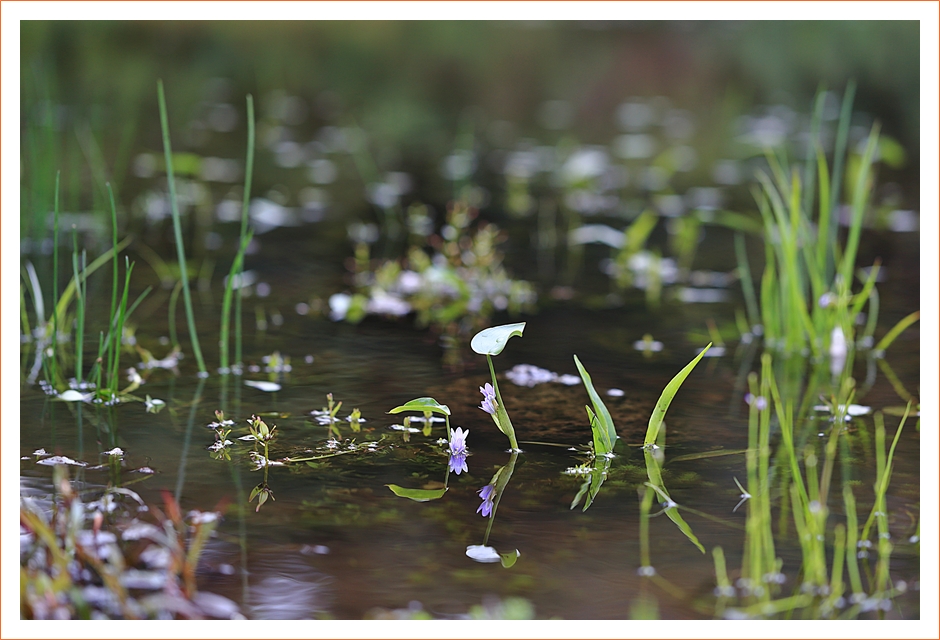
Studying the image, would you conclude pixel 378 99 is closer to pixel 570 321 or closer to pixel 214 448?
pixel 570 321

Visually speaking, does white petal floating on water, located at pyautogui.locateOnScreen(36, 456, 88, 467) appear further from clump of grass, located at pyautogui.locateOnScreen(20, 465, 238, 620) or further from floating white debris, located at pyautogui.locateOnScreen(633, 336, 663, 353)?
floating white debris, located at pyautogui.locateOnScreen(633, 336, 663, 353)

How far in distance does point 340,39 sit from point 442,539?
33.5 feet

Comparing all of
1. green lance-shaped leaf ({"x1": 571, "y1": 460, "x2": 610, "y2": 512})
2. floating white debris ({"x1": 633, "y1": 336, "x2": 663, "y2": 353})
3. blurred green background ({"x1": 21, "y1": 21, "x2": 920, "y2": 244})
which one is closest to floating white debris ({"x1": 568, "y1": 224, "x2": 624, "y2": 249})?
blurred green background ({"x1": 21, "y1": 21, "x2": 920, "y2": 244})

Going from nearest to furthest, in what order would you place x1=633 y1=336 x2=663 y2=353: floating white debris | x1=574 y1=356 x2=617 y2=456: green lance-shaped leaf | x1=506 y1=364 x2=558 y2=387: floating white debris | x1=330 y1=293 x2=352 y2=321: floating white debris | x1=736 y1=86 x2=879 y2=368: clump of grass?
x1=574 y1=356 x2=617 y2=456: green lance-shaped leaf
x1=506 y1=364 x2=558 y2=387: floating white debris
x1=736 y1=86 x2=879 y2=368: clump of grass
x1=633 y1=336 x2=663 y2=353: floating white debris
x1=330 y1=293 x2=352 y2=321: floating white debris

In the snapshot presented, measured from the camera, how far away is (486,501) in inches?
89.1

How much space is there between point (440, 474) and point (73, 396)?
1.14 metres

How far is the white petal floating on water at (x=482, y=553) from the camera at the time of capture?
201cm

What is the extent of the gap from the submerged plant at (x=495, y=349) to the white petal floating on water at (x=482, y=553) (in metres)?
0.41

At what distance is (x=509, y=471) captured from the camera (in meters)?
2.42

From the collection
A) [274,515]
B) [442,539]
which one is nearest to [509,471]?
[442,539]

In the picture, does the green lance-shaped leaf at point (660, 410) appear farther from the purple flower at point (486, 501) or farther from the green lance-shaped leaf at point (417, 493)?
the green lance-shaped leaf at point (417, 493)

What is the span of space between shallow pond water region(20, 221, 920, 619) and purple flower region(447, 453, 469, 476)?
0.02m

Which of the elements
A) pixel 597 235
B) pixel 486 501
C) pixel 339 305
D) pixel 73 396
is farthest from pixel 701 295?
pixel 73 396

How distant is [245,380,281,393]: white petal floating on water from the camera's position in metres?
2.95
